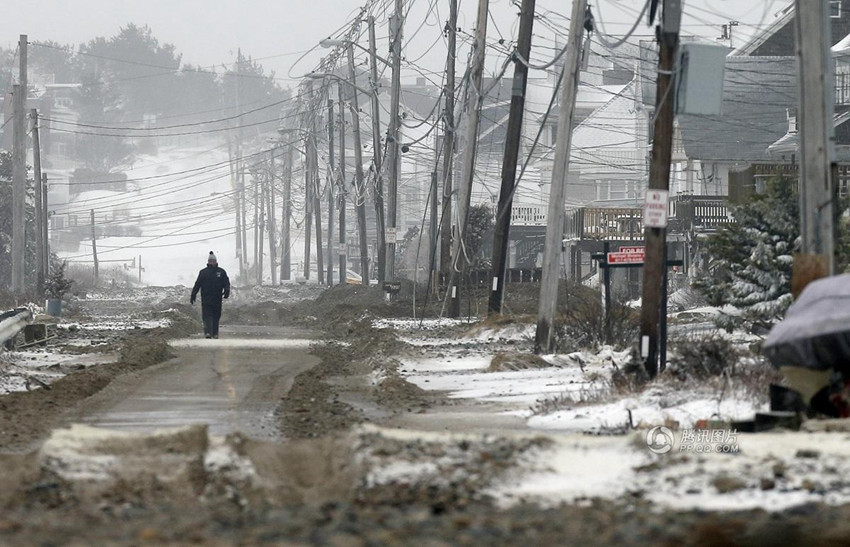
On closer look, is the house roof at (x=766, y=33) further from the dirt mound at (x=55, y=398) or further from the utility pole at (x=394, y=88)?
the dirt mound at (x=55, y=398)

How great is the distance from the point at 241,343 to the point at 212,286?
1.55 meters

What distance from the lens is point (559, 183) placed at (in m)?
26.0

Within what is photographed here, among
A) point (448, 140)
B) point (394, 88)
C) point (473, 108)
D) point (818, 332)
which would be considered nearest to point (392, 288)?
point (394, 88)

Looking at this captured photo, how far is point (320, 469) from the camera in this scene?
38.2 ft

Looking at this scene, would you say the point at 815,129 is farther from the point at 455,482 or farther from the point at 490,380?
the point at 455,482

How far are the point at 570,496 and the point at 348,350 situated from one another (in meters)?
20.5

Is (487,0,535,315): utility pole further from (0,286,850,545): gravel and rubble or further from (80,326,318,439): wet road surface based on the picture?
(0,286,850,545): gravel and rubble

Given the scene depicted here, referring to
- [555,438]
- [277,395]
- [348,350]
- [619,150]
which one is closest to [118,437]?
[555,438]

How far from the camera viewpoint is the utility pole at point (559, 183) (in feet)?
83.5

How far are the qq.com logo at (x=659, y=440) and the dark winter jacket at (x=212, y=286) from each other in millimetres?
18915

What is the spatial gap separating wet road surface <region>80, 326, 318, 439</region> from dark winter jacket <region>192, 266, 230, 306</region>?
1.00 metres

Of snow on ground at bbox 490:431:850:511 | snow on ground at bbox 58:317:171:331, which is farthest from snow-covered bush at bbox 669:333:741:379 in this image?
snow on ground at bbox 58:317:171:331

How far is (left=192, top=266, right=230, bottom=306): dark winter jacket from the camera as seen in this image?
32.0 meters

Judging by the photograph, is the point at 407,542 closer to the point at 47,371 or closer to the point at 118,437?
the point at 118,437
